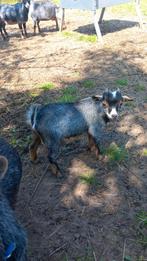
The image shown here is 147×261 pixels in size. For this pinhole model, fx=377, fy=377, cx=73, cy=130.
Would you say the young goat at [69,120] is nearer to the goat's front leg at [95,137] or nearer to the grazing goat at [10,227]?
the goat's front leg at [95,137]

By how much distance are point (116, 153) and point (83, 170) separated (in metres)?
0.59

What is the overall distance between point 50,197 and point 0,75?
5.01 meters

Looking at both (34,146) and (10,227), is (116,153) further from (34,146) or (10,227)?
(10,227)

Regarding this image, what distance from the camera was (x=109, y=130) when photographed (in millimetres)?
6234

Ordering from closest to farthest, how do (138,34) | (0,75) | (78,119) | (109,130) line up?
(78,119)
(109,130)
(0,75)
(138,34)

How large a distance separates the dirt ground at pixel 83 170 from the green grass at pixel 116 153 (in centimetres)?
7

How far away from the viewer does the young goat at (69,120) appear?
16.5ft

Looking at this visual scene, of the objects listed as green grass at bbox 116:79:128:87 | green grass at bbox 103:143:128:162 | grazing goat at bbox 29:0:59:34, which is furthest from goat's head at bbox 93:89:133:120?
grazing goat at bbox 29:0:59:34

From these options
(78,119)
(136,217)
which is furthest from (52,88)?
(136,217)

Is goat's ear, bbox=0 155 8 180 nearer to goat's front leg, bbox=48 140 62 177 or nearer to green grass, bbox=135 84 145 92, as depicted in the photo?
goat's front leg, bbox=48 140 62 177

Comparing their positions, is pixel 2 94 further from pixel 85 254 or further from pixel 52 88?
pixel 85 254

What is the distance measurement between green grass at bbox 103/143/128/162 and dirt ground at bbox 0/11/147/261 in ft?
0.22

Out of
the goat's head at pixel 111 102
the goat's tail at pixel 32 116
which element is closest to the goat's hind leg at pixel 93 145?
the goat's head at pixel 111 102

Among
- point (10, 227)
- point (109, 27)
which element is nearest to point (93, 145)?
point (10, 227)
